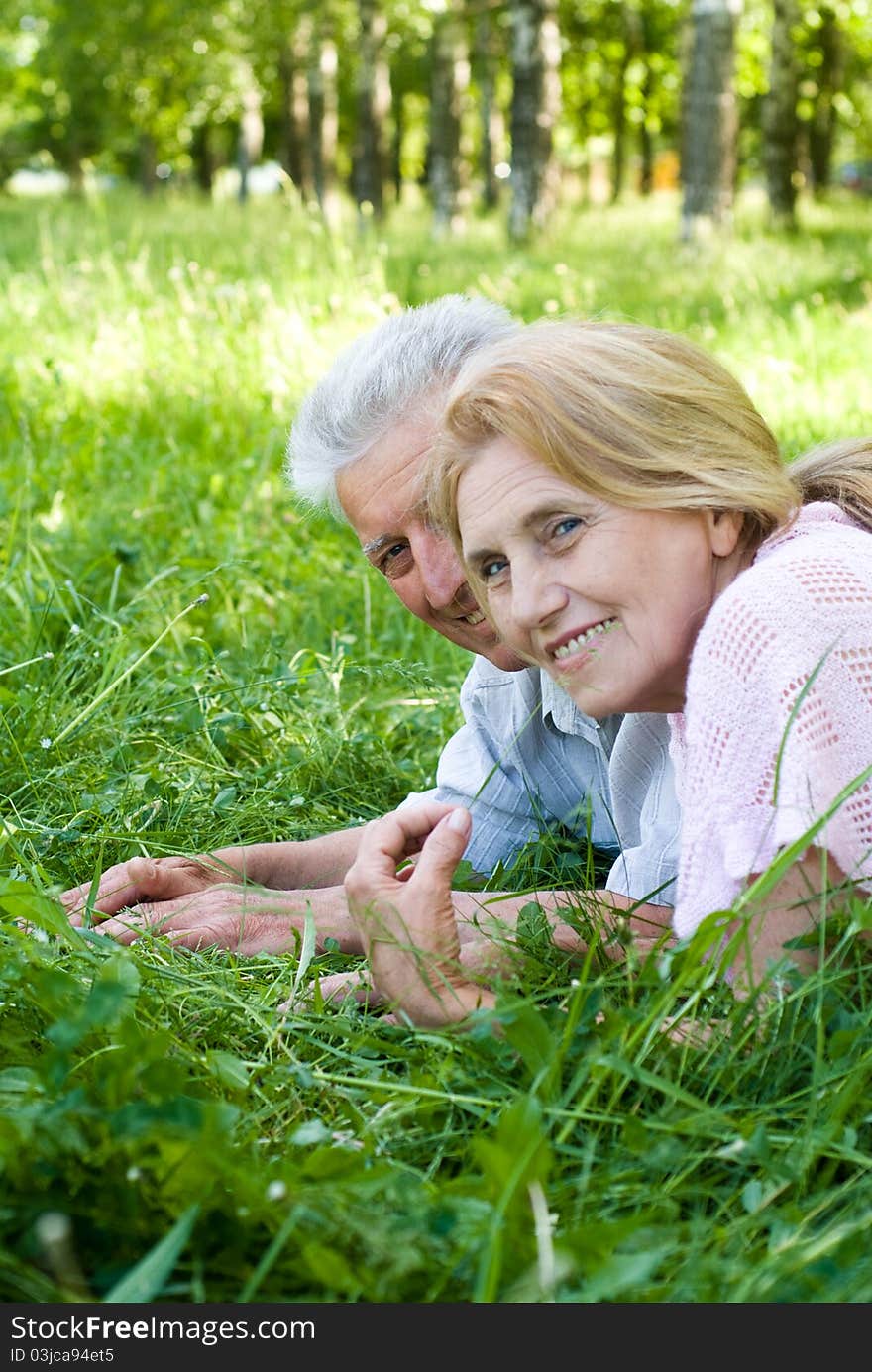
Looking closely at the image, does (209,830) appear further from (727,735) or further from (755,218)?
(755,218)

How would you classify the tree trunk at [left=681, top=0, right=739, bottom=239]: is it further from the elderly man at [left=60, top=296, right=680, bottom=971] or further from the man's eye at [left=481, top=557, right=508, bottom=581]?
the man's eye at [left=481, top=557, right=508, bottom=581]

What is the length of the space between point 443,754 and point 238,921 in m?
0.75

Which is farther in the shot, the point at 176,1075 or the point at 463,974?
the point at 463,974

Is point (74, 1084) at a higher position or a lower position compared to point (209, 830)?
higher

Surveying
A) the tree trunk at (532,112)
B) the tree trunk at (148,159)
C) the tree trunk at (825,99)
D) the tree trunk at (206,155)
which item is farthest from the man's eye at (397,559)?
the tree trunk at (206,155)

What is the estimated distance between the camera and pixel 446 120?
19359 millimetres

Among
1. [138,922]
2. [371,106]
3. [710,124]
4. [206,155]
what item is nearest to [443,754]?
[138,922]

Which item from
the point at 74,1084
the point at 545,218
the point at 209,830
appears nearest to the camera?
the point at 74,1084

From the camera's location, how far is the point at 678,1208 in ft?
5.69

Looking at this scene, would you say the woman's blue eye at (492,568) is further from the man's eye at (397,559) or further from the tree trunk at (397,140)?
the tree trunk at (397,140)

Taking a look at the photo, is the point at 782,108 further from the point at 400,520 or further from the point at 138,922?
the point at 138,922

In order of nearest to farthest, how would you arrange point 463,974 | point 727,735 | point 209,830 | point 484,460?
point 727,735, point 463,974, point 484,460, point 209,830

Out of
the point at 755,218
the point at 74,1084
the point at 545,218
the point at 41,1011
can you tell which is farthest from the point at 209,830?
the point at 755,218

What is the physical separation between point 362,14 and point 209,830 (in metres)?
16.8
